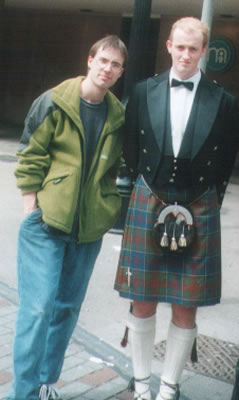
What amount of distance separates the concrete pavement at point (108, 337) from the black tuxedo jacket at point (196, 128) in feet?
4.22

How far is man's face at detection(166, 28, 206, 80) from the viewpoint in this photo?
10.7 ft

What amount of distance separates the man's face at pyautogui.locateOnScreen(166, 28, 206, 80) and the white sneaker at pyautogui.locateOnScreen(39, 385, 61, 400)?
5.84 feet

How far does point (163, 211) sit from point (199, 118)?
0.50 meters

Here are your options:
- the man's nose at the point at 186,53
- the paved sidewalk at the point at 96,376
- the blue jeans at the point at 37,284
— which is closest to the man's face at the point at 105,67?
the man's nose at the point at 186,53

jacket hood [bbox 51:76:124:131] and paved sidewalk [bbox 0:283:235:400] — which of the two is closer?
jacket hood [bbox 51:76:124:131]

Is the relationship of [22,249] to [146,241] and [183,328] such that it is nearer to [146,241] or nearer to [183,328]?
[146,241]

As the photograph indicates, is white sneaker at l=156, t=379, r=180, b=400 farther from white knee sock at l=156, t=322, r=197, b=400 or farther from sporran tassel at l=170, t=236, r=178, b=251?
sporran tassel at l=170, t=236, r=178, b=251

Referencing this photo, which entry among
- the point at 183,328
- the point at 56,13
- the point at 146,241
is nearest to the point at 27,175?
the point at 146,241

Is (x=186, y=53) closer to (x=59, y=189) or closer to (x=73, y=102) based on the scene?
(x=73, y=102)

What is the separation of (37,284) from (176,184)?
855 millimetres

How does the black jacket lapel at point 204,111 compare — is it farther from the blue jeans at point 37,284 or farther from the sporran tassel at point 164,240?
the blue jeans at point 37,284

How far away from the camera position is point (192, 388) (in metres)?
3.94

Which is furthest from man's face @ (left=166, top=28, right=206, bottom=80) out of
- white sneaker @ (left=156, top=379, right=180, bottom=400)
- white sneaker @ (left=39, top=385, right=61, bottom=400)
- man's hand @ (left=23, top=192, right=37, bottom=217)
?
white sneaker @ (left=39, top=385, right=61, bottom=400)

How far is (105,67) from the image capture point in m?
3.29
